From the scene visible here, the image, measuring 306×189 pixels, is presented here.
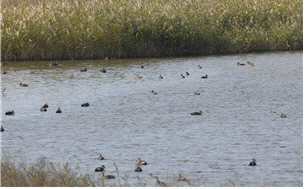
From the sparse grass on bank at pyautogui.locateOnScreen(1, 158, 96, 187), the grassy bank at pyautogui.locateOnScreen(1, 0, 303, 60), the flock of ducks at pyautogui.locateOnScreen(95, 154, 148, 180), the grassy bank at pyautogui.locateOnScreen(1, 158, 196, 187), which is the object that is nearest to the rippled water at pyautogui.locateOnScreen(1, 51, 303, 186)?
the flock of ducks at pyautogui.locateOnScreen(95, 154, 148, 180)

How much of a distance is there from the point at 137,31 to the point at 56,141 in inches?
680

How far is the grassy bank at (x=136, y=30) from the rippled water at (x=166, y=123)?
324 cm

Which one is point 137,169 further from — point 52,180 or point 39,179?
point 39,179

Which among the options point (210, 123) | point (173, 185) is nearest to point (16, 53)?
point (210, 123)

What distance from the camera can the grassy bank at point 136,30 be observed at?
2716 cm

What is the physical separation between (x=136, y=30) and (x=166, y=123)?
1541cm

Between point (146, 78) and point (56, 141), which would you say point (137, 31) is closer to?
point (146, 78)

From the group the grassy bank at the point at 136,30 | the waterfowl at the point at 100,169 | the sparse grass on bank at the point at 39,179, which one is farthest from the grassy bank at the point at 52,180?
the grassy bank at the point at 136,30

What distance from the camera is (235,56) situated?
29219mm

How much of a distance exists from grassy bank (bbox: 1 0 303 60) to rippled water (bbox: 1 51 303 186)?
324 cm

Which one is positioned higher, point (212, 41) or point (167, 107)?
point (212, 41)

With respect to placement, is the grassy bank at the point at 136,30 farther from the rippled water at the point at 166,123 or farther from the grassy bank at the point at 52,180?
the grassy bank at the point at 52,180

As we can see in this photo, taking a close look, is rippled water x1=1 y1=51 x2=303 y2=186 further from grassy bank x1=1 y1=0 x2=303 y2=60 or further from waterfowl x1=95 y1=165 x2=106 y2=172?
grassy bank x1=1 y1=0 x2=303 y2=60

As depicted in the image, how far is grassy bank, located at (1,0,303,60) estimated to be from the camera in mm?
27156
